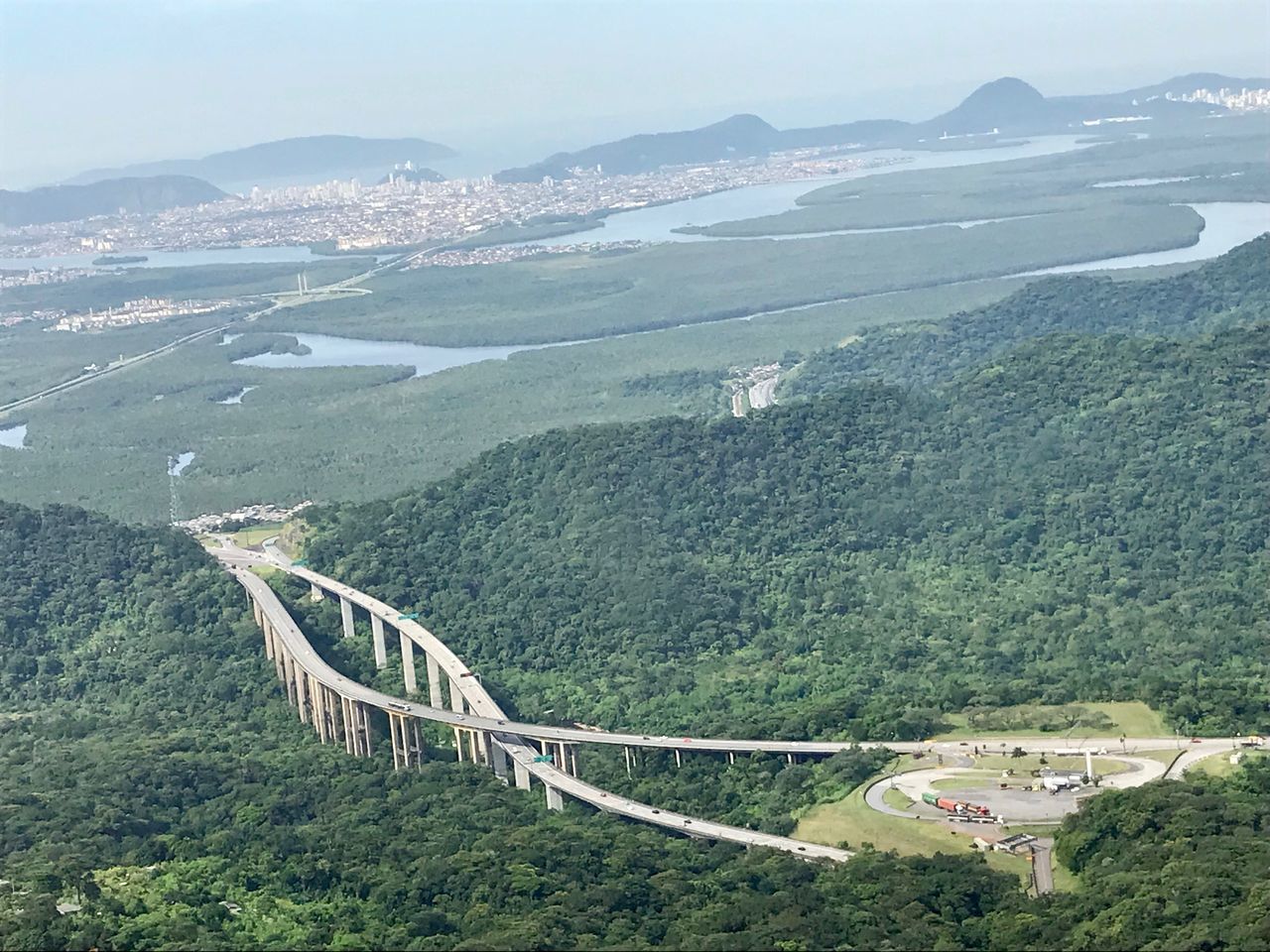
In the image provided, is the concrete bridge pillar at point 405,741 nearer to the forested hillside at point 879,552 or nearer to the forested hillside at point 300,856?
the forested hillside at point 300,856

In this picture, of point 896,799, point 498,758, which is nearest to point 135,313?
point 498,758

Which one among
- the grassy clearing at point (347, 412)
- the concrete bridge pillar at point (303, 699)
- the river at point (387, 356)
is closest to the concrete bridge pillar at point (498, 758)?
the concrete bridge pillar at point (303, 699)

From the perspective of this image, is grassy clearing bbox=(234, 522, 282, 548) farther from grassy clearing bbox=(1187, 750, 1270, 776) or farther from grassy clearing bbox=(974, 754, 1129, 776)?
grassy clearing bbox=(1187, 750, 1270, 776)

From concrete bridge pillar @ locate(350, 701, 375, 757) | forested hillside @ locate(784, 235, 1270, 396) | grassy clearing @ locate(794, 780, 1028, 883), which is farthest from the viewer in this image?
forested hillside @ locate(784, 235, 1270, 396)

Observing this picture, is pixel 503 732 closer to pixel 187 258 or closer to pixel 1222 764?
pixel 1222 764

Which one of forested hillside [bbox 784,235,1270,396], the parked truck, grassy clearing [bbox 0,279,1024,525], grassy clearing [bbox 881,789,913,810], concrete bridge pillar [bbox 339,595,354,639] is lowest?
grassy clearing [bbox 881,789,913,810]

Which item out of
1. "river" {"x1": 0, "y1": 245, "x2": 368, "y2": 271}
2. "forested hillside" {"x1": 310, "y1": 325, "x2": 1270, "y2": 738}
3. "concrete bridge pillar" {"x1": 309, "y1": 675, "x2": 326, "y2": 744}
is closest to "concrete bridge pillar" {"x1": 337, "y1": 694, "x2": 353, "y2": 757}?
"concrete bridge pillar" {"x1": 309, "y1": 675, "x2": 326, "y2": 744}
